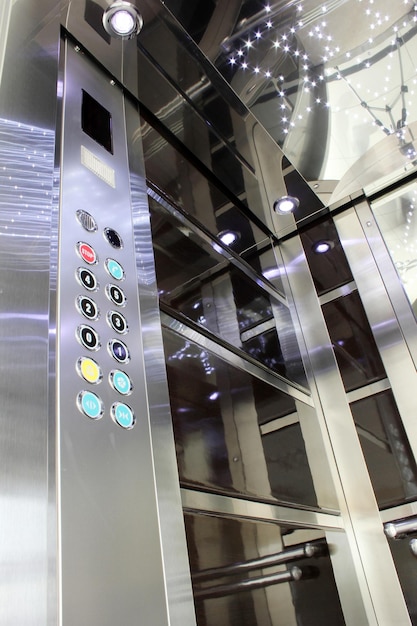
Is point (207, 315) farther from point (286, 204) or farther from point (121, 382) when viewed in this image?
point (121, 382)

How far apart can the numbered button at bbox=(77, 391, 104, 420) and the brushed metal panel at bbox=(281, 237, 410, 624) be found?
1.21 m

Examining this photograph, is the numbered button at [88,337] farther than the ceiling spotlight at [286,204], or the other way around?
the ceiling spotlight at [286,204]

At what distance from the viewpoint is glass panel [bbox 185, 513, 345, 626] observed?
1.21 m

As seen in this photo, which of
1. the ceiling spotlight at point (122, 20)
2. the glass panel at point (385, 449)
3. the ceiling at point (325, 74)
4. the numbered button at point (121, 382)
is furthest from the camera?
the glass panel at point (385, 449)

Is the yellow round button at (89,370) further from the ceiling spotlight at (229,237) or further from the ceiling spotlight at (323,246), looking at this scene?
the ceiling spotlight at (323,246)

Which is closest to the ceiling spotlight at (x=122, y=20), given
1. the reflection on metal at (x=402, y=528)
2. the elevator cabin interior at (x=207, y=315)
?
the elevator cabin interior at (x=207, y=315)

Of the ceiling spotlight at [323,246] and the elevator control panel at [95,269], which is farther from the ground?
the ceiling spotlight at [323,246]

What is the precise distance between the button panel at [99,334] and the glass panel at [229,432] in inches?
11.7

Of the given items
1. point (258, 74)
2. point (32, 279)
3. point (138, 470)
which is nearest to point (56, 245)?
point (32, 279)

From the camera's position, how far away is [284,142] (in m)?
1.89

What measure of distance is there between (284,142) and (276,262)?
58 cm

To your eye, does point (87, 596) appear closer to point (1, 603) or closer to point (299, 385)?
point (1, 603)

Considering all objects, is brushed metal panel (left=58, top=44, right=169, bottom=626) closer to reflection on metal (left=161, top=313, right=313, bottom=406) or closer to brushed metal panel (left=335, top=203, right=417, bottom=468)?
reflection on metal (left=161, top=313, right=313, bottom=406)

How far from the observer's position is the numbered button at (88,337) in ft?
2.82
